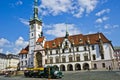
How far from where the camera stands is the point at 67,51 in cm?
6562

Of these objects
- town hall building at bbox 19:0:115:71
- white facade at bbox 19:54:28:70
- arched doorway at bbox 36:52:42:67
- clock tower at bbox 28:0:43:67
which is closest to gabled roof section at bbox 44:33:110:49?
town hall building at bbox 19:0:115:71

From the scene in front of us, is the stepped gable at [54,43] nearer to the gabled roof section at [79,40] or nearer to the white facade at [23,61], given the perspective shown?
the gabled roof section at [79,40]

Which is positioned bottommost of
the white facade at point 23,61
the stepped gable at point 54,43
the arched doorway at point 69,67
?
the arched doorway at point 69,67

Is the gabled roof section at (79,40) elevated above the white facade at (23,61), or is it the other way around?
the gabled roof section at (79,40)

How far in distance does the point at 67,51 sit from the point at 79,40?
6626mm

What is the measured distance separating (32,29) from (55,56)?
18.8 metres

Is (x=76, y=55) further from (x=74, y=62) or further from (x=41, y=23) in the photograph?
(x=41, y=23)

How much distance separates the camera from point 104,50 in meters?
58.9

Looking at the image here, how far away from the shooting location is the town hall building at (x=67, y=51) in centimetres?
5911

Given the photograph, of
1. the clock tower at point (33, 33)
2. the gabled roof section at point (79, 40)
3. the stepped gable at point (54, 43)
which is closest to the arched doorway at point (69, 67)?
the gabled roof section at point (79, 40)

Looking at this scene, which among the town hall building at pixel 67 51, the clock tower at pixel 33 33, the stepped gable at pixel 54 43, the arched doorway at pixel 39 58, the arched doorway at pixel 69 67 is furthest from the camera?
the clock tower at pixel 33 33

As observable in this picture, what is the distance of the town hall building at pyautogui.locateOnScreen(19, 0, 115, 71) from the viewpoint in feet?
194

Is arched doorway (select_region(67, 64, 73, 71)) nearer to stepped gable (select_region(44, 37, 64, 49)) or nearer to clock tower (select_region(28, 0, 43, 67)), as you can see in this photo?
stepped gable (select_region(44, 37, 64, 49))

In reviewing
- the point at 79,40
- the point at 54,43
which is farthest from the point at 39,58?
the point at 79,40
